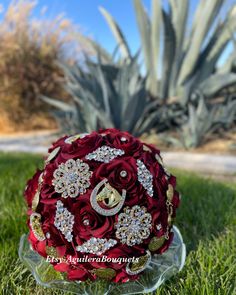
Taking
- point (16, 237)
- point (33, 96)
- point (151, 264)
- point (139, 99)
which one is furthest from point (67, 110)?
point (151, 264)

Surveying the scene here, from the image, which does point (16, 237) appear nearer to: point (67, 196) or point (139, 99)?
point (67, 196)

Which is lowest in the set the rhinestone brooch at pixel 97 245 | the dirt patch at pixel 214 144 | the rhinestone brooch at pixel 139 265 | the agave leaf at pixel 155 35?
the dirt patch at pixel 214 144

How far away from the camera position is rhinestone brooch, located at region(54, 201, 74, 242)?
4.16 ft

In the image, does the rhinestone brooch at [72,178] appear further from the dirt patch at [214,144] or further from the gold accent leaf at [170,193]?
the dirt patch at [214,144]

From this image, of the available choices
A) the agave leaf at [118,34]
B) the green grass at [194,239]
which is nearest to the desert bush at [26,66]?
the agave leaf at [118,34]

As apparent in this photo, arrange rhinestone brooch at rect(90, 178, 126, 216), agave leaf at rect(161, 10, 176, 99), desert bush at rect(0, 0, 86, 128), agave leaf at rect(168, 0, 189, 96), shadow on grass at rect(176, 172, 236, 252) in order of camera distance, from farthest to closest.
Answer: desert bush at rect(0, 0, 86, 128), agave leaf at rect(168, 0, 189, 96), agave leaf at rect(161, 10, 176, 99), shadow on grass at rect(176, 172, 236, 252), rhinestone brooch at rect(90, 178, 126, 216)

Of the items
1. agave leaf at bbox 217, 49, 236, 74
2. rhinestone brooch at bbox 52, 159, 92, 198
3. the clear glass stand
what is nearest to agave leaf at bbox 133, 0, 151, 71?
agave leaf at bbox 217, 49, 236, 74

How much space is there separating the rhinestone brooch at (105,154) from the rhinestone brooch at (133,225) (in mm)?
174

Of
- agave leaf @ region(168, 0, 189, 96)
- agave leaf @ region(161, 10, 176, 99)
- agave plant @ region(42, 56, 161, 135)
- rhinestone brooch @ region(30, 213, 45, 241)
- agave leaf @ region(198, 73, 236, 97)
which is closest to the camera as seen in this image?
rhinestone brooch @ region(30, 213, 45, 241)

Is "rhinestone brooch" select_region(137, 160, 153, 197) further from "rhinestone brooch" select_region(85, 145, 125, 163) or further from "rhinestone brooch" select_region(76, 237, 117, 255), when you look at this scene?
"rhinestone brooch" select_region(76, 237, 117, 255)

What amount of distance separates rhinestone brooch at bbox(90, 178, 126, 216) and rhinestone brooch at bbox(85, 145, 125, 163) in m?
0.08

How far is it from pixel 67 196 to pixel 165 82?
624 centimetres

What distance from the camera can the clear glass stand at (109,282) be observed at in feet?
4.38

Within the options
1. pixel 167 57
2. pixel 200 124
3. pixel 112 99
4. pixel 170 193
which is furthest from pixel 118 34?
pixel 170 193
